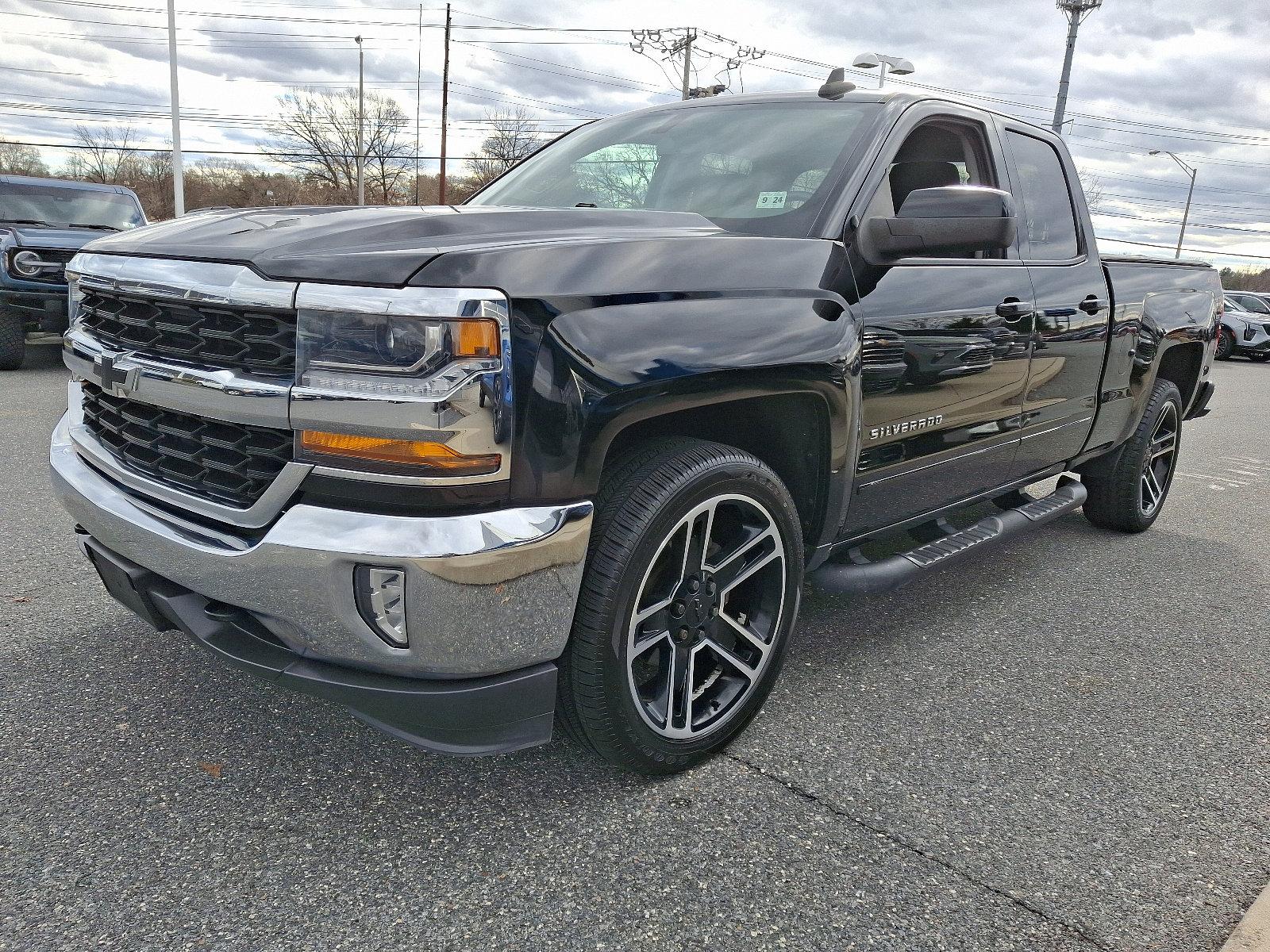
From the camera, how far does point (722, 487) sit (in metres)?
2.33

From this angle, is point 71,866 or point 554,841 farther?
point 554,841

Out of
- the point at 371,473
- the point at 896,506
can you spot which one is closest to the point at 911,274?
the point at 896,506

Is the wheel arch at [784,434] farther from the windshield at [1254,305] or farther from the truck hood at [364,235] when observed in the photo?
the windshield at [1254,305]

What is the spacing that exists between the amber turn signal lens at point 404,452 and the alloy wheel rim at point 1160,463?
4.16m

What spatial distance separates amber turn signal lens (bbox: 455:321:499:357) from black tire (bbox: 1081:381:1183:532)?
155 inches

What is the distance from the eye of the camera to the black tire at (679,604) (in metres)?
2.13

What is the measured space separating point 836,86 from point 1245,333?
23.8 m

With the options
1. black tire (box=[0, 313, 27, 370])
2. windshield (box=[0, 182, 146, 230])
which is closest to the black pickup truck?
black tire (box=[0, 313, 27, 370])

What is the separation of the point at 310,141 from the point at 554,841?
68.1 metres

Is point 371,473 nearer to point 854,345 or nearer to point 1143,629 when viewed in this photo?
point 854,345

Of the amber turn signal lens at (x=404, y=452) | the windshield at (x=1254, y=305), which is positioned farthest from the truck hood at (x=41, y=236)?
the windshield at (x=1254, y=305)

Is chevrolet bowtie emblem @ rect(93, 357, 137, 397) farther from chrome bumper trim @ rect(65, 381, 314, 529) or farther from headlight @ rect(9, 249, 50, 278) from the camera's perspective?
headlight @ rect(9, 249, 50, 278)

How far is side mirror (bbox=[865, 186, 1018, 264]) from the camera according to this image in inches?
102

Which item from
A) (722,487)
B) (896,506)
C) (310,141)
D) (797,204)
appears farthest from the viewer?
(310,141)
